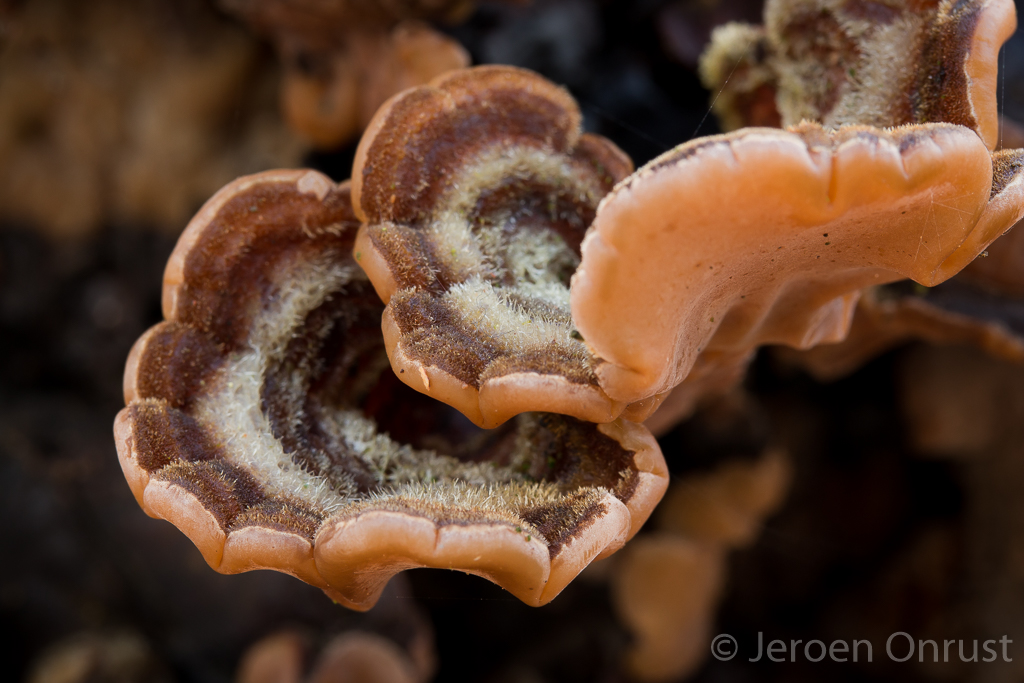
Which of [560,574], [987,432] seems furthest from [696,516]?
[560,574]

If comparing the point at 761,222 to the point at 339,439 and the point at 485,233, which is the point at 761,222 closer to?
the point at 485,233

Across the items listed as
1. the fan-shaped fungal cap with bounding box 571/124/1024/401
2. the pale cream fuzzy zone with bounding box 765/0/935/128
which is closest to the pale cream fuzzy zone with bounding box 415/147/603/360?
the fan-shaped fungal cap with bounding box 571/124/1024/401

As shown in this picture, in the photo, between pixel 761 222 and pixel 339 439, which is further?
pixel 339 439

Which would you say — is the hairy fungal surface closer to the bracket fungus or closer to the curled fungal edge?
the bracket fungus

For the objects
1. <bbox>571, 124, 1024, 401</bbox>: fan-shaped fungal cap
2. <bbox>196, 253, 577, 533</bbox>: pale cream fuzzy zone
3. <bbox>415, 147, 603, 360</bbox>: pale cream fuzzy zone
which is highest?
<bbox>571, 124, 1024, 401</bbox>: fan-shaped fungal cap

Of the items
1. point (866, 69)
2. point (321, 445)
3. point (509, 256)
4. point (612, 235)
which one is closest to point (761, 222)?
point (612, 235)

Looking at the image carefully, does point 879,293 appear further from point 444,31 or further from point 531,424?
point 444,31
